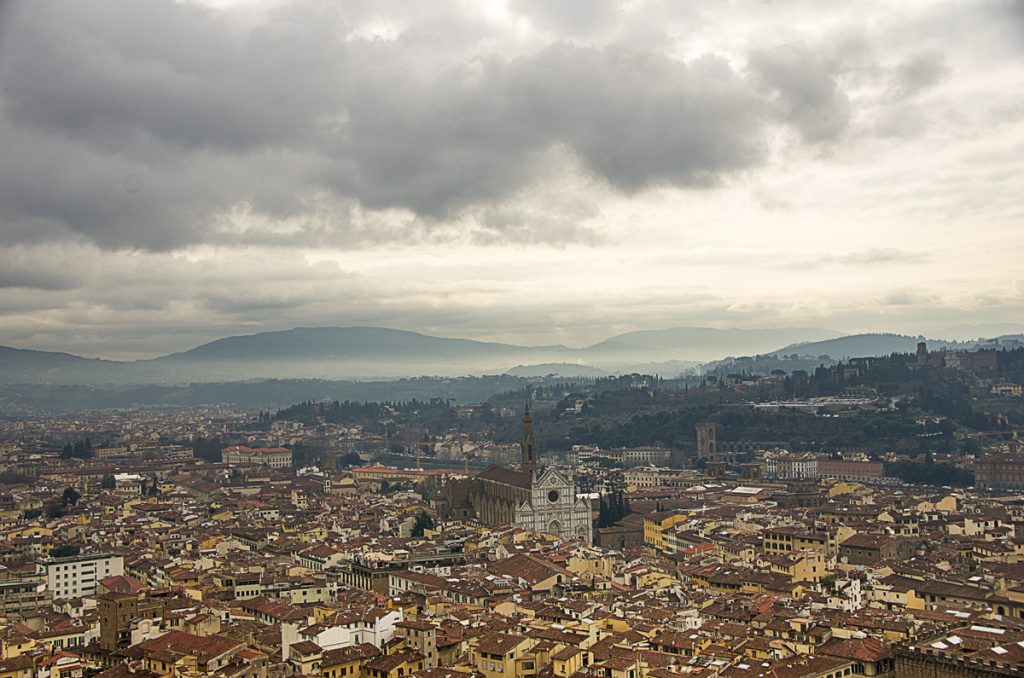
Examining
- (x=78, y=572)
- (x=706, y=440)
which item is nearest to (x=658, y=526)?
(x=78, y=572)

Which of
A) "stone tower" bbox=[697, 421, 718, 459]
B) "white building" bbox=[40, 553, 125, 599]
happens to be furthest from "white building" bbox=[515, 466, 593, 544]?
"stone tower" bbox=[697, 421, 718, 459]

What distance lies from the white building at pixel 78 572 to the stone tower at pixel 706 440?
6995cm

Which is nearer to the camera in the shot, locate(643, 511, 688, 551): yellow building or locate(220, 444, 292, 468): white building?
locate(643, 511, 688, 551): yellow building

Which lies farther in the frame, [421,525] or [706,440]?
[706,440]

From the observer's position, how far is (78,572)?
39594mm

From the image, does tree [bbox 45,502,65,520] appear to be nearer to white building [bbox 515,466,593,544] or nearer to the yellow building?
white building [bbox 515,466,593,544]

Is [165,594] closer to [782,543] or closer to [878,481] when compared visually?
[782,543]

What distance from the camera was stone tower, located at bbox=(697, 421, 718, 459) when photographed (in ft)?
338

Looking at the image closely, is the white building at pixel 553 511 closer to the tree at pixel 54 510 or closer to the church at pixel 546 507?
the church at pixel 546 507

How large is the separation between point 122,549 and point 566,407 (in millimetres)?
107412

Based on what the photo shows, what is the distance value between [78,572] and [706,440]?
7203 centimetres

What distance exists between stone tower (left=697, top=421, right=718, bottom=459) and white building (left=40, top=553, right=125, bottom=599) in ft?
229

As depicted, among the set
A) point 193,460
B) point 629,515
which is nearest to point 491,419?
point 193,460

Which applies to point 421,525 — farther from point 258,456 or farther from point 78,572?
point 258,456
